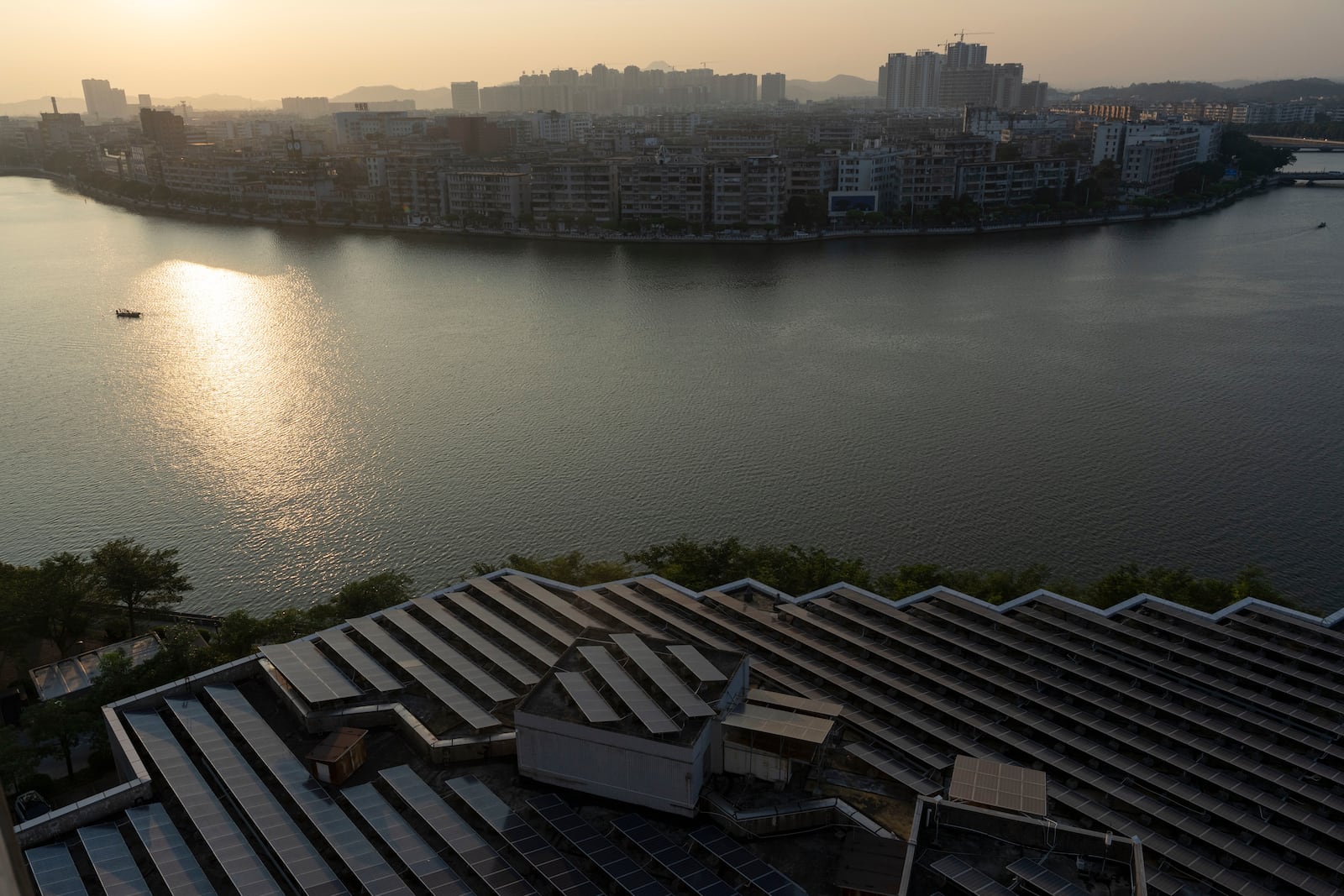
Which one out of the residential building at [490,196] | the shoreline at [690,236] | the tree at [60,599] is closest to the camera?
the tree at [60,599]

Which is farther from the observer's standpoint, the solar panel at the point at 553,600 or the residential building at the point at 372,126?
the residential building at the point at 372,126

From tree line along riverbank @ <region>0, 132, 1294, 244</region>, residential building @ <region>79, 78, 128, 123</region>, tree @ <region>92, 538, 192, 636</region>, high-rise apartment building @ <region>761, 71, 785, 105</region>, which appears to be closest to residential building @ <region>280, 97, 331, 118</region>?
residential building @ <region>79, 78, 128, 123</region>

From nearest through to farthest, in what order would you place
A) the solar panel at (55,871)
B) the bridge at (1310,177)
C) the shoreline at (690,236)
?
1. the solar panel at (55,871)
2. the shoreline at (690,236)
3. the bridge at (1310,177)

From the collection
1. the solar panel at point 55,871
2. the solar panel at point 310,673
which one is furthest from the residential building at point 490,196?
the solar panel at point 55,871

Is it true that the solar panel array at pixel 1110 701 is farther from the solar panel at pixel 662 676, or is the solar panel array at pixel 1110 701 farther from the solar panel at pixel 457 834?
the solar panel at pixel 457 834

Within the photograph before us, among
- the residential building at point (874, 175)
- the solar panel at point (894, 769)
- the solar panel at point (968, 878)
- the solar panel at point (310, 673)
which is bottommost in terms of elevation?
the solar panel at point (894, 769)

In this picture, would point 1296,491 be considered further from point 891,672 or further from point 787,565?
point 891,672

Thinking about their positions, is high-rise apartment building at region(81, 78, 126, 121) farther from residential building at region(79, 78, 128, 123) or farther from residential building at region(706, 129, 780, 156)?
residential building at region(706, 129, 780, 156)
